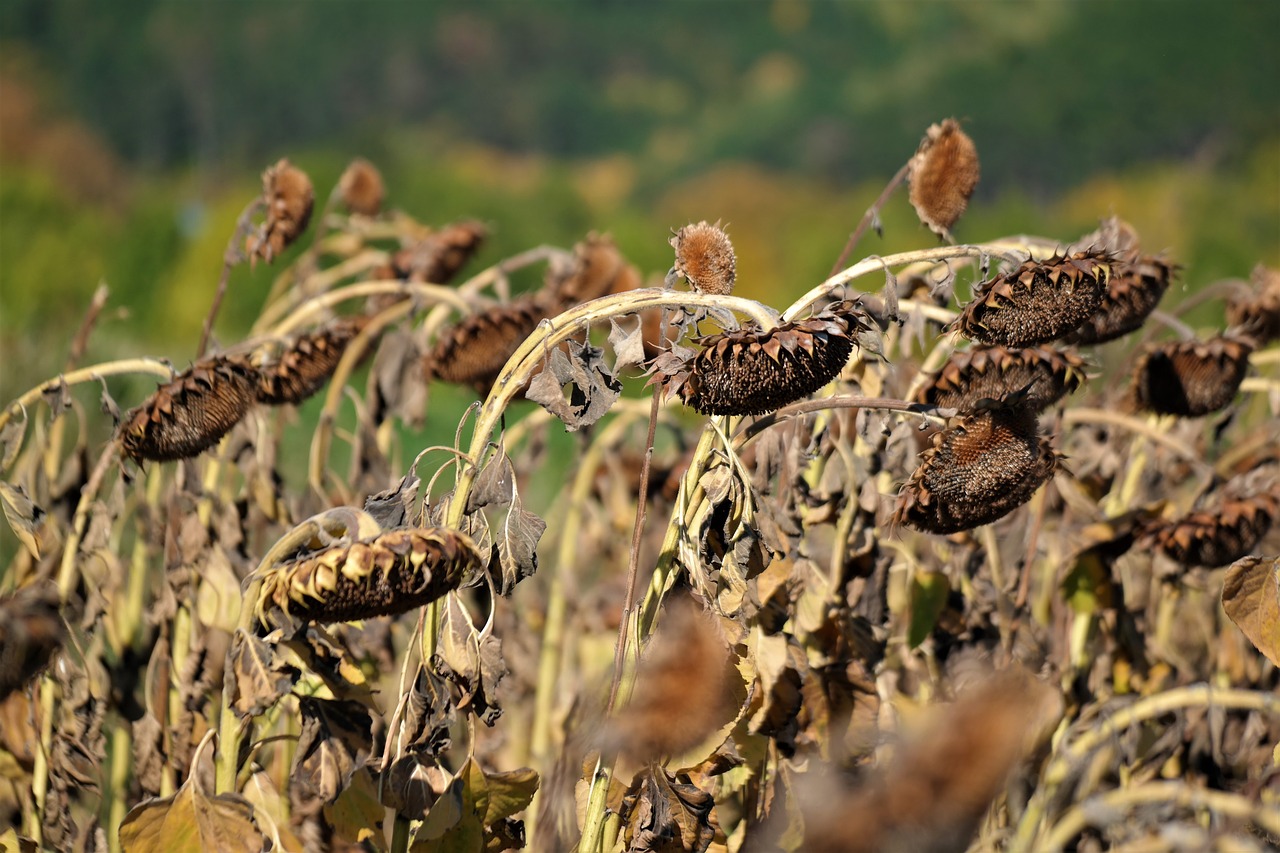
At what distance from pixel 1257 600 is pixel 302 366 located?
1.13 metres

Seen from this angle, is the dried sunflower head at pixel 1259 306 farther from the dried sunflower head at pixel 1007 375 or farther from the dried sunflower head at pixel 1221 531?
the dried sunflower head at pixel 1007 375

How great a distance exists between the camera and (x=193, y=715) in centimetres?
174

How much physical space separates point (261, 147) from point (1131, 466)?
1376 inches

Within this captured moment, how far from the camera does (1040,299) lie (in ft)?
4.31

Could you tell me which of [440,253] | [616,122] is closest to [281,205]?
[440,253]

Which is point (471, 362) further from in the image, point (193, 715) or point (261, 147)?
point (261, 147)

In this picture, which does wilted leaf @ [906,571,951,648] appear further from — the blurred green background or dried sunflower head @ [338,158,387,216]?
the blurred green background

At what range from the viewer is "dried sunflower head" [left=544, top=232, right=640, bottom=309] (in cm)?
209

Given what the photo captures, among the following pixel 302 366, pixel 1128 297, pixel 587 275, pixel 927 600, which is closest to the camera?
pixel 1128 297

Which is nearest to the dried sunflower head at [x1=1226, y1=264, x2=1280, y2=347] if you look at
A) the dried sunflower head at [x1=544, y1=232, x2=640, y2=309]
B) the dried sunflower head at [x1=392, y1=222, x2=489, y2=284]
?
the dried sunflower head at [x1=544, y1=232, x2=640, y2=309]

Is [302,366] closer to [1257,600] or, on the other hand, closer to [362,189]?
[362,189]

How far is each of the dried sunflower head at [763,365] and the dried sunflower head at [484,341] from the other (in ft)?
2.07

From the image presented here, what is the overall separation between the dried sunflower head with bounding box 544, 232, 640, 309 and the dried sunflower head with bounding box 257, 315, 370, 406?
0.43 meters

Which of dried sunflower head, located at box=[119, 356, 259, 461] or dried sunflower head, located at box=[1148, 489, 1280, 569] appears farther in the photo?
dried sunflower head, located at box=[1148, 489, 1280, 569]
